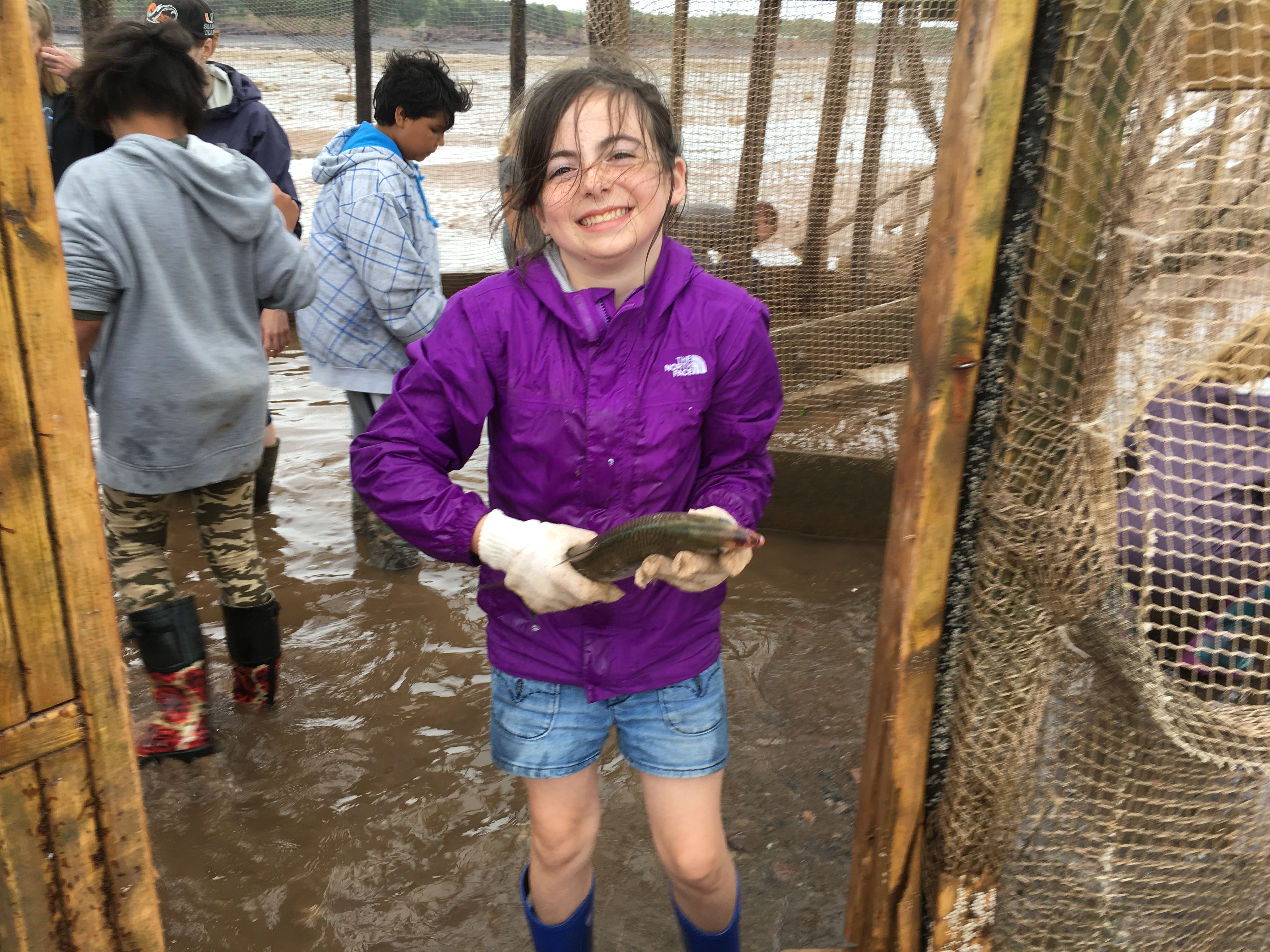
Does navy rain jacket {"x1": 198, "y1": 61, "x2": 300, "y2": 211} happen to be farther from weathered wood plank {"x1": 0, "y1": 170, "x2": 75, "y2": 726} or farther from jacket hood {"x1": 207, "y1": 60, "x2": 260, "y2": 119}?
weathered wood plank {"x1": 0, "y1": 170, "x2": 75, "y2": 726}

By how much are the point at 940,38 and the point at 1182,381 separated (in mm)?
5076

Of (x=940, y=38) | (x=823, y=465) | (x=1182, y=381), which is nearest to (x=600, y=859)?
(x=1182, y=381)

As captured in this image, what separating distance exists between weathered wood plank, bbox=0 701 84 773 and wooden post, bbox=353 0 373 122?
28.5ft

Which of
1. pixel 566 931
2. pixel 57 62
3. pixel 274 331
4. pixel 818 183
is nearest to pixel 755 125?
pixel 818 183

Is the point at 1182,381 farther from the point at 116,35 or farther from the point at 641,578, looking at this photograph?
the point at 116,35

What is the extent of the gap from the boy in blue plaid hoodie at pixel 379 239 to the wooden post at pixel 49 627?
262 centimetres

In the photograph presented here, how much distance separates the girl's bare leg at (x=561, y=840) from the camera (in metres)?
2.19

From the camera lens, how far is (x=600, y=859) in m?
3.03

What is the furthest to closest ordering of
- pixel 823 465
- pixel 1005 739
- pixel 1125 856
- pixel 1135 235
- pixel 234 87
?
pixel 823 465, pixel 234 87, pixel 1125 856, pixel 1005 739, pixel 1135 235

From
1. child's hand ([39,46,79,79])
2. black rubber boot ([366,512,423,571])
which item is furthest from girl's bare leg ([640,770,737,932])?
child's hand ([39,46,79,79])

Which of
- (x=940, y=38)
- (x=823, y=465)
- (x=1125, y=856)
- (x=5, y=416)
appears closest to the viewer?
(x=5, y=416)

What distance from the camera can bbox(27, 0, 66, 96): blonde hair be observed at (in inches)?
148

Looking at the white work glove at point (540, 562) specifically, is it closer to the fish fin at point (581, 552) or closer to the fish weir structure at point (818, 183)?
the fish fin at point (581, 552)

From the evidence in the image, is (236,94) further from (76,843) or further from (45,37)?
(76,843)
